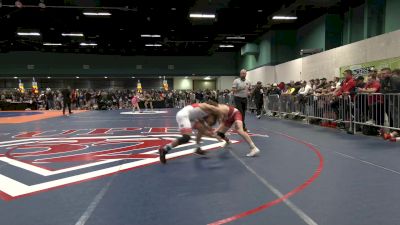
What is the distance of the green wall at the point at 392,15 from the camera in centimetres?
1469

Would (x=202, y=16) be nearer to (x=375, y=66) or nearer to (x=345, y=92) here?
(x=375, y=66)

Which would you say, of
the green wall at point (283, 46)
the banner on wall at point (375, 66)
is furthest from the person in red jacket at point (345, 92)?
the green wall at point (283, 46)

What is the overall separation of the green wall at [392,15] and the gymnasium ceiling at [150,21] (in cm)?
387

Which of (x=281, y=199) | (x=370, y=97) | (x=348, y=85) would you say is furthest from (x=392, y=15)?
(x=281, y=199)

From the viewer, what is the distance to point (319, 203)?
11.7 feet

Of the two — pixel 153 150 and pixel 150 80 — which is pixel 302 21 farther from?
pixel 150 80

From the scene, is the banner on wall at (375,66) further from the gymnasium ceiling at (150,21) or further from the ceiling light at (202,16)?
the ceiling light at (202,16)

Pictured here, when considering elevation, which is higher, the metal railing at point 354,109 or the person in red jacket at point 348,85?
the person in red jacket at point 348,85

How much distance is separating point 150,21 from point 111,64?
19.5m

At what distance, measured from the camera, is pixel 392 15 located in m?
15.0

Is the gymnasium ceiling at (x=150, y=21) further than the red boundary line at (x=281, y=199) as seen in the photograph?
Yes

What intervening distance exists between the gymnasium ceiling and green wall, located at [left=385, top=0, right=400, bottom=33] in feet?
12.7

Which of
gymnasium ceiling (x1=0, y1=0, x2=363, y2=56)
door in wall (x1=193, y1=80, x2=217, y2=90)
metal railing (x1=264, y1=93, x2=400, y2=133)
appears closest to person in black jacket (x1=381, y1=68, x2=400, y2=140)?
metal railing (x1=264, y1=93, x2=400, y2=133)

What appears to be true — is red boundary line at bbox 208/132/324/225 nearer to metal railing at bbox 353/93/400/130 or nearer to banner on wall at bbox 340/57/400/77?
metal railing at bbox 353/93/400/130
